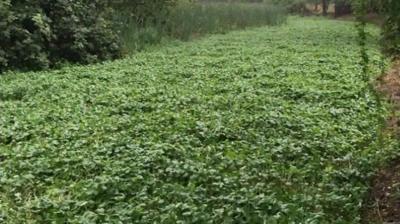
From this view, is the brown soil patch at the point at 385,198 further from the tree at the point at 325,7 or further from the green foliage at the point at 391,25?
the tree at the point at 325,7

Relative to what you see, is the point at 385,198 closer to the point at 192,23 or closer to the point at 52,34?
the point at 52,34

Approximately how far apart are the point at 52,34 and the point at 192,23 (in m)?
6.50

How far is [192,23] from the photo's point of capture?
16.1 meters

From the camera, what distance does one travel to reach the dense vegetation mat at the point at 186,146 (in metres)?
3.69

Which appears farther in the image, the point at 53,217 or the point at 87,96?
the point at 87,96

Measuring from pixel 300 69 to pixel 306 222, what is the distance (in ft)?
20.2

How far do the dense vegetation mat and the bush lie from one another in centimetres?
85

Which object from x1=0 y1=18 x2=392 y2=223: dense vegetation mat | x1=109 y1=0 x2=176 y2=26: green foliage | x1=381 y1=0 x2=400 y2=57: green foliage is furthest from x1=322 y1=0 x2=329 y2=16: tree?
x1=381 y1=0 x2=400 y2=57: green foliage

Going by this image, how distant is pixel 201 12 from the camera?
698 inches

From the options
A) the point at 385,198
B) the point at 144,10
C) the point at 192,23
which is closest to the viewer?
the point at 385,198

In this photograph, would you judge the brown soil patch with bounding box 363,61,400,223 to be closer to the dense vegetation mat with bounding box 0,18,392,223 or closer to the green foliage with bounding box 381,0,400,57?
the dense vegetation mat with bounding box 0,18,392,223

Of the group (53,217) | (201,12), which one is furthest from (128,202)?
(201,12)

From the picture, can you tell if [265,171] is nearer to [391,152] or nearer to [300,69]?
[391,152]

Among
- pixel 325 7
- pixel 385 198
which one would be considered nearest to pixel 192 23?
pixel 385 198
